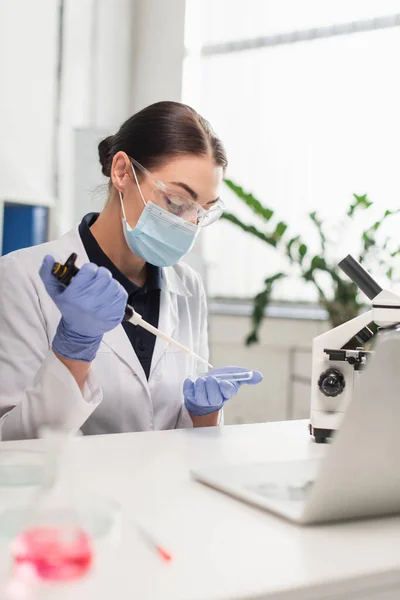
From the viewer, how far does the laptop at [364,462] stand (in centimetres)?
68

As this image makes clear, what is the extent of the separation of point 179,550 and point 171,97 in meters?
3.57

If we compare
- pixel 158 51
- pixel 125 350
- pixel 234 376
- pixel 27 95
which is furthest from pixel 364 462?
pixel 158 51

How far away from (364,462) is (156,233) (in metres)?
1.10

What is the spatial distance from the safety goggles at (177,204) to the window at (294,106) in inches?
62.1

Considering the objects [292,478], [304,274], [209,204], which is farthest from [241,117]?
[292,478]

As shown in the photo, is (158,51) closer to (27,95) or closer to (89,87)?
(89,87)

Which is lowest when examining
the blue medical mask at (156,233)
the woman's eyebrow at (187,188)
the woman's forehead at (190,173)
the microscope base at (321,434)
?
the microscope base at (321,434)

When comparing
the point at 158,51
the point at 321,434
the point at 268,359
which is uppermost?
the point at 158,51

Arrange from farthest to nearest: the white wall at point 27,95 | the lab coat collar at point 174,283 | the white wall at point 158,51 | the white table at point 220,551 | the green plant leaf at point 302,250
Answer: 1. the white wall at point 158,51
2. the white wall at point 27,95
3. the green plant leaf at point 302,250
4. the lab coat collar at point 174,283
5. the white table at point 220,551

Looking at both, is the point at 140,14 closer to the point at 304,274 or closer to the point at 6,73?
the point at 6,73

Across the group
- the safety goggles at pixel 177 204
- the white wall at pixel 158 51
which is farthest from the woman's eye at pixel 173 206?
the white wall at pixel 158 51

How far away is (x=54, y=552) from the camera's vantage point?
589 mm

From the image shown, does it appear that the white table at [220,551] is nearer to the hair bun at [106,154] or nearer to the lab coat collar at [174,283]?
the lab coat collar at [174,283]

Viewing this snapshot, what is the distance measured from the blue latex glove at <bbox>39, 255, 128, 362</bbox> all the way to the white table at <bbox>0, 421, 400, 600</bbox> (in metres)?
0.32
